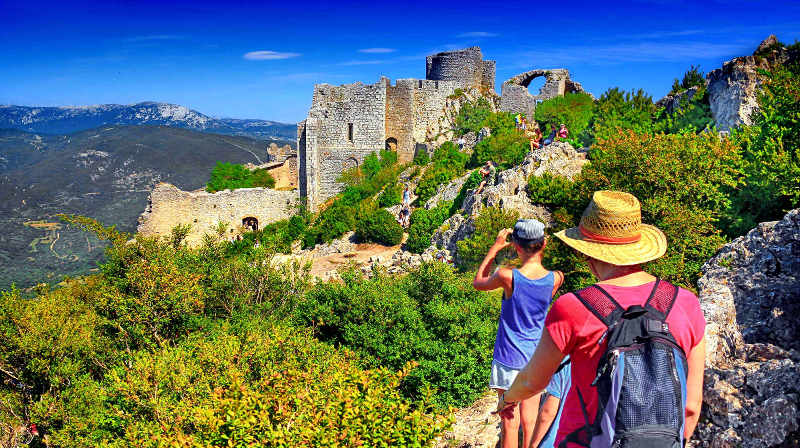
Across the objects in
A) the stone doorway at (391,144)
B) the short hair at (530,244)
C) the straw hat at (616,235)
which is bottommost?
the short hair at (530,244)

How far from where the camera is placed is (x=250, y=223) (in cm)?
2684

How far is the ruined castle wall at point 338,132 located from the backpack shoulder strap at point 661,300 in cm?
2548

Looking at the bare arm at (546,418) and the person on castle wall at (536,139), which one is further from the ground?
the person on castle wall at (536,139)

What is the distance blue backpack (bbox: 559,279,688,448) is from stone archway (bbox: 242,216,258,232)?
25409 millimetres

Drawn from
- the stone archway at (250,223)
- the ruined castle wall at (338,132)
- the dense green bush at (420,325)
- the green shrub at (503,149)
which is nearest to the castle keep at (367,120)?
the ruined castle wall at (338,132)

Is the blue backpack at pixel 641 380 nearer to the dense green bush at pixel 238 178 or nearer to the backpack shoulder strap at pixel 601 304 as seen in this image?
the backpack shoulder strap at pixel 601 304

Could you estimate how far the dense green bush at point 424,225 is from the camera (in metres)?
17.8

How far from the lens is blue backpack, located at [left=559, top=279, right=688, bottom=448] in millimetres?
2146

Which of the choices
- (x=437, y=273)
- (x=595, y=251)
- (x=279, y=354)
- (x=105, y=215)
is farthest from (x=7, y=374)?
(x=105, y=215)

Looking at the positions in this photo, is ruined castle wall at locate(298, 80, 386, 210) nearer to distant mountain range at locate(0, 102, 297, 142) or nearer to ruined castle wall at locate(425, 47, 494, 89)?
ruined castle wall at locate(425, 47, 494, 89)

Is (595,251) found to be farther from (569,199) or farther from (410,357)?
(569,199)

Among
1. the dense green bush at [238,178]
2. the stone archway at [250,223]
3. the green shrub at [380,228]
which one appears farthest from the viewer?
the dense green bush at [238,178]

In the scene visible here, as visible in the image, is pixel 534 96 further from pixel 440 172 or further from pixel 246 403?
pixel 246 403

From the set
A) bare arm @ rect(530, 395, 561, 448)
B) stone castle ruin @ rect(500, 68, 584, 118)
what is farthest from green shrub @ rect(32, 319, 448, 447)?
stone castle ruin @ rect(500, 68, 584, 118)
